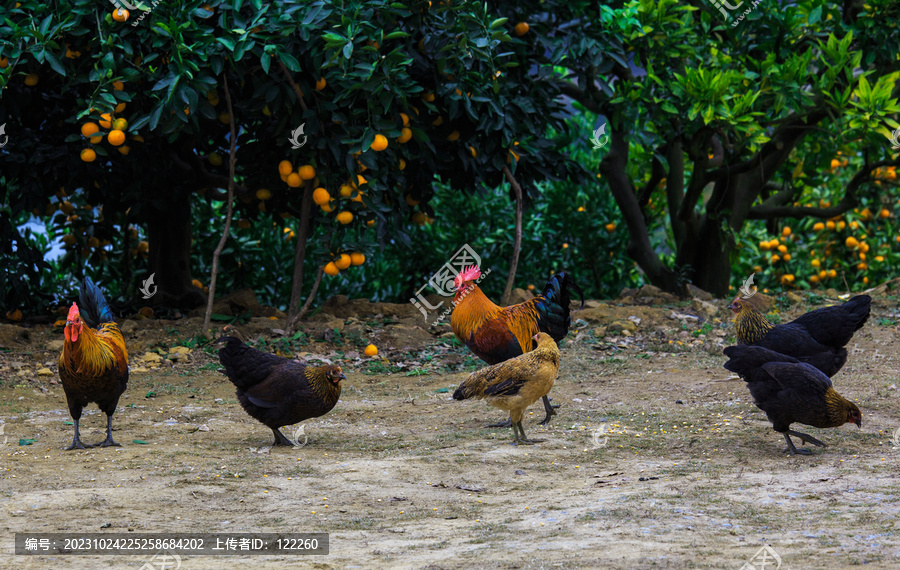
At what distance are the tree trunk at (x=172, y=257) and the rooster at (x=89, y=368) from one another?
14.6 feet

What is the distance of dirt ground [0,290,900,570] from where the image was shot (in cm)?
369

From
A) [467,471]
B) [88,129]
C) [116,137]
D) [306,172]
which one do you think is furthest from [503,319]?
[88,129]

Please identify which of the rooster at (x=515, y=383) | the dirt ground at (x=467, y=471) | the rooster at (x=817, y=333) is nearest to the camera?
the dirt ground at (x=467, y=471)

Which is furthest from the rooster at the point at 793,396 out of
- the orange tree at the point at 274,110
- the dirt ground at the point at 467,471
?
the orange tree at the point at 274,110

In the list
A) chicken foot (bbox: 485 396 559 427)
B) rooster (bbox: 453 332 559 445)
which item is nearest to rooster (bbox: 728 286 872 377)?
chicken foot (bbox: 485 396 559 427)

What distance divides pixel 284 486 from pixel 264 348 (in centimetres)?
367

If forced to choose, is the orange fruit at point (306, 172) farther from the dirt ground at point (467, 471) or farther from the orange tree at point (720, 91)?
the orange tree at point (720, 91)

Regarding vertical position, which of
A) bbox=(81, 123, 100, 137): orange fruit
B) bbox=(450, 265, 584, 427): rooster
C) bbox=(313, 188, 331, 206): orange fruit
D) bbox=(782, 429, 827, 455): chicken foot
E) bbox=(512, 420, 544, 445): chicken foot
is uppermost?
bbox=(81, 123, 100, 137): orange fruit

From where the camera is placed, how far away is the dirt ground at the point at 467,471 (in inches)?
145

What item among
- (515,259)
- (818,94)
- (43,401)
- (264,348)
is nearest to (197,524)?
(43,401)

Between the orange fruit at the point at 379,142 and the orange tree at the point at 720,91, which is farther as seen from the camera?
the orange tree at the point at 720,91

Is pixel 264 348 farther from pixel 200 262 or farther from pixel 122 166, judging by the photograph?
pixel 200 262

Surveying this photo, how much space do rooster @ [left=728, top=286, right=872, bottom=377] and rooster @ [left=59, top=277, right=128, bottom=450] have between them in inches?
171

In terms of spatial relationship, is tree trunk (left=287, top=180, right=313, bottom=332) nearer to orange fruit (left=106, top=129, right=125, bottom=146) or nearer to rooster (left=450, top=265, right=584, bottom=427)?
orange fruit (left=106, top=129, right=125, bottom=146)
